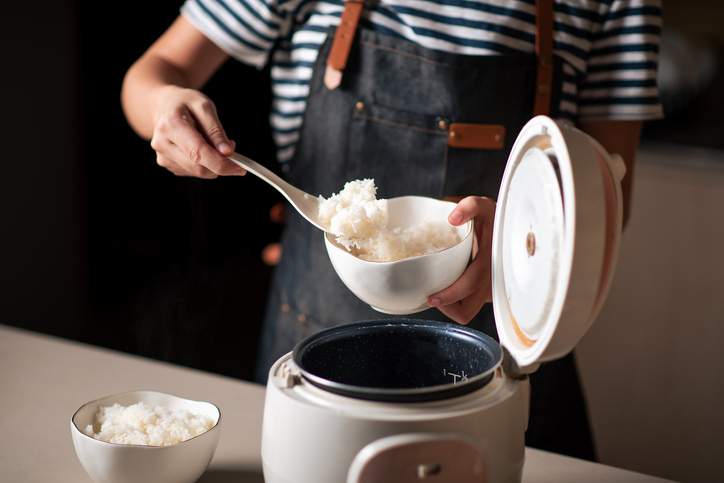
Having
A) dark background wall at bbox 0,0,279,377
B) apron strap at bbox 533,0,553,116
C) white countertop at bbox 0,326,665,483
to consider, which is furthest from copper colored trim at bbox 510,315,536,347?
dark background wall at bbox 0,0,279,377

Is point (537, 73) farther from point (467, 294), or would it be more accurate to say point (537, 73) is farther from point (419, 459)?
point (419, 459)

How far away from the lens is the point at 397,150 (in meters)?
1.33

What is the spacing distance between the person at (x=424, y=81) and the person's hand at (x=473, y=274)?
29 cm

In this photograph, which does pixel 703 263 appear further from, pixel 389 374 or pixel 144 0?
pixel 144 0

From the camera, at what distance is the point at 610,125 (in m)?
1.39

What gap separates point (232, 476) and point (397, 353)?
0.23m

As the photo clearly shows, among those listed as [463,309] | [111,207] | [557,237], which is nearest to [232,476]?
[463,309]

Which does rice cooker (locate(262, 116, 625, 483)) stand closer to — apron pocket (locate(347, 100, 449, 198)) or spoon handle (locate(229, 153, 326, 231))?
spoon handle (locate(229, 153, 326, 231))

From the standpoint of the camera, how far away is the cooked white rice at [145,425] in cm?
87

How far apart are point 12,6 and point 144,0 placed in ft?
1.19

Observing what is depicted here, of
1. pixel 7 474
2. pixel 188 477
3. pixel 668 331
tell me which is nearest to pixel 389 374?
pixel 188 477

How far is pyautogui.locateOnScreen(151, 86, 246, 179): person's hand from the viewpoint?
1.05m

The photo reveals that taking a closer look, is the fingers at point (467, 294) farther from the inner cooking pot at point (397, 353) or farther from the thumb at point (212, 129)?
the thumb at point (212, 129)

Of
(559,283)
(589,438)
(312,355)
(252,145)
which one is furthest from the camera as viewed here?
(252,145)
